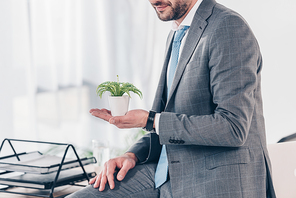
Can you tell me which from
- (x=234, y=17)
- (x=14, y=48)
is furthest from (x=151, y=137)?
(x=14, y=48)

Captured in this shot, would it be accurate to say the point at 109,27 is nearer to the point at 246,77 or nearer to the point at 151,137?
the point at 151,137

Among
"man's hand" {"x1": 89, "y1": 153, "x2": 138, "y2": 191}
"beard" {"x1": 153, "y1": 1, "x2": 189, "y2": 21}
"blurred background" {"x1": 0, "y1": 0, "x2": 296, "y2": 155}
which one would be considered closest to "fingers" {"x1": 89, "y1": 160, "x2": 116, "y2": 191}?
"man's hand" {"x1": 89, "y1": 153, "x2": 138, "y2": 191}

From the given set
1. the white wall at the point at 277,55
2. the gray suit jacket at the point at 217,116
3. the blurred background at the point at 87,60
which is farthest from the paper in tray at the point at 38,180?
the white wall at the point at 277,55

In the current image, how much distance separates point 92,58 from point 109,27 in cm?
34

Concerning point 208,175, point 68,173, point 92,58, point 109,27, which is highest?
point 109,27

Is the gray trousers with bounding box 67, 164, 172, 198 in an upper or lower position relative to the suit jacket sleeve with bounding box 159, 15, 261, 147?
lower

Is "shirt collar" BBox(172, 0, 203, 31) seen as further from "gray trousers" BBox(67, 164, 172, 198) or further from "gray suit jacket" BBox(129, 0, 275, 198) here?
"gray trousers" BBox(67, 164, 172, 198)

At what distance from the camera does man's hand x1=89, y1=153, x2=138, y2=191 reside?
119 cm

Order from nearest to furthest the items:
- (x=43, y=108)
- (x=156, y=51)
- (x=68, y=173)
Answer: (x=68, y=173) → (x=43, y=108) → (x=156, y=51)

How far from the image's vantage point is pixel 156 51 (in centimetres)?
332

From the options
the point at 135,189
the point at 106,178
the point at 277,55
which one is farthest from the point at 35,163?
the point at 277,55

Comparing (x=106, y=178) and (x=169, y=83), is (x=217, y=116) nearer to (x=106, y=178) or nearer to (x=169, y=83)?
(x=169, y=83)

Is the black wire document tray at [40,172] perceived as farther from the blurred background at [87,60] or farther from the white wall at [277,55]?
the white wall at [277,55]

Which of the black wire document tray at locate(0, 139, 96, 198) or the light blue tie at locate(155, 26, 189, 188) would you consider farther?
the black wire document tray at locate(0, 139, 96, 198)
